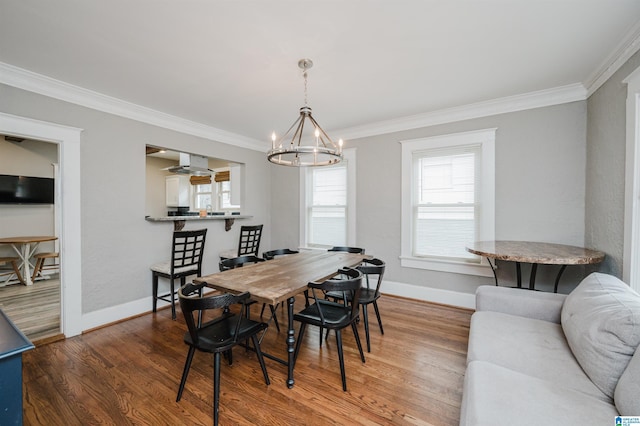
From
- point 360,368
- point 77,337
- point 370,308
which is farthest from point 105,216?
point 370,308

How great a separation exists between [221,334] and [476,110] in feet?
12.0

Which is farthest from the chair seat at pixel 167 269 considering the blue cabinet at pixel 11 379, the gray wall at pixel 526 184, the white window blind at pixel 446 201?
the white window blind at pixel 446 201

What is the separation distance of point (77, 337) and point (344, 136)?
4.11 meters

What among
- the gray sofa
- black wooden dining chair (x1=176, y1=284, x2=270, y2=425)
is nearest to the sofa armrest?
the gray sofa

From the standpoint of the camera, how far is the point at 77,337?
2.72m

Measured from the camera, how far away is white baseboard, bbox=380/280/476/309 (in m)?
3.40

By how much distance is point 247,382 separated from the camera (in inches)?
78.2

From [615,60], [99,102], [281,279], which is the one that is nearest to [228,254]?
[281,279]

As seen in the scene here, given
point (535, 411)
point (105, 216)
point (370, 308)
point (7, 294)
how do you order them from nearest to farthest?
point (535, 411) → point (105, 216) → point (370, 308) → point (7, 294)

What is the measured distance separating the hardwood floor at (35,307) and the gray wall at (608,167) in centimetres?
524

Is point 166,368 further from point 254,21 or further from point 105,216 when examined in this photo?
point 254,21

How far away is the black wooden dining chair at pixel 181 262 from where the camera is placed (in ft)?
10.2

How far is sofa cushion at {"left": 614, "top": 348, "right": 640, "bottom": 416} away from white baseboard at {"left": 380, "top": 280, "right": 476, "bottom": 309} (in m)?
2.38

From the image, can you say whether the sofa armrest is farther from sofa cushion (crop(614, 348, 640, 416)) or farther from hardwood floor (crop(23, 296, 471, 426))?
sofa cushion (crop(614, 348, 640, 416))
